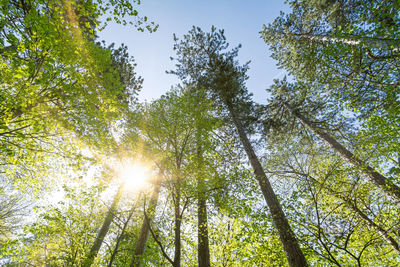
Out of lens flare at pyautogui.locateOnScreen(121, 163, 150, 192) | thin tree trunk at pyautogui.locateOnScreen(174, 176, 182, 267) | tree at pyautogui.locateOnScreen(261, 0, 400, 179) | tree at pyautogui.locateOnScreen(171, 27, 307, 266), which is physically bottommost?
thin tree trunk at pyautogui.locateOnScreen(174, 176, 182, 267)

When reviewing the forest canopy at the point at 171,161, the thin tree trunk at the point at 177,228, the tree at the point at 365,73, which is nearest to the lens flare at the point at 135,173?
the forest canopy at the point at 171,161

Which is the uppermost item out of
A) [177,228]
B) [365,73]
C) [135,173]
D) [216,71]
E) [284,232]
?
[216,71]

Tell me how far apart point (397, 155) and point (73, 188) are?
1247 cm

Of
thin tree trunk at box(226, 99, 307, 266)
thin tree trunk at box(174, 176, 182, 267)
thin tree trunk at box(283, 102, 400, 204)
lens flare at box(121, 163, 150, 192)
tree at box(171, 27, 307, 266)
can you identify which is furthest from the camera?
tree at box(171, 27, 307, 266)

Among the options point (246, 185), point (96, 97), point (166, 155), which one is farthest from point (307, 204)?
point (96, 97)

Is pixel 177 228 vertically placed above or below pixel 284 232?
below

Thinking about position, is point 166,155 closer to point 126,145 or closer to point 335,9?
point 126,145

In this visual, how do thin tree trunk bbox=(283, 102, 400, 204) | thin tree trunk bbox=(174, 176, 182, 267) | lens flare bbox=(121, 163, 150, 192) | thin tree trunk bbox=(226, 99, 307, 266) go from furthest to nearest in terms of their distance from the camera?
1. lens flare bbox=(121, 163, 150, 192)
2. thin tree trunk bbox=(283, 102, 400, 204)
3. thin tree trunk bbox=(226, 99, 307, 266)
4. thin tree trunk bbox=(174, 176, 182, 267)

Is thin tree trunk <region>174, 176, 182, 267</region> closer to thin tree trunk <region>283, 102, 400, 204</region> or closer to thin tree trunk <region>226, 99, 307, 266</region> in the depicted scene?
thin tree trunk <region>226, 99, 307, 266</region>

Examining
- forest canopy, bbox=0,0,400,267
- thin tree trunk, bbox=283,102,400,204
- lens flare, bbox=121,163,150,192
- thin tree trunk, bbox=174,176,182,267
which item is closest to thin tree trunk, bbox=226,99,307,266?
forest canopy, bbox=0,0,400,267

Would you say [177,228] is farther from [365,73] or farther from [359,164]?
[365,73]

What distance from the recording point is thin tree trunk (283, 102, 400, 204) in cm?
505

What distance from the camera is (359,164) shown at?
17.3 ft

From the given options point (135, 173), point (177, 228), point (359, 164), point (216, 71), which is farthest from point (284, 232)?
point (216, 71)
